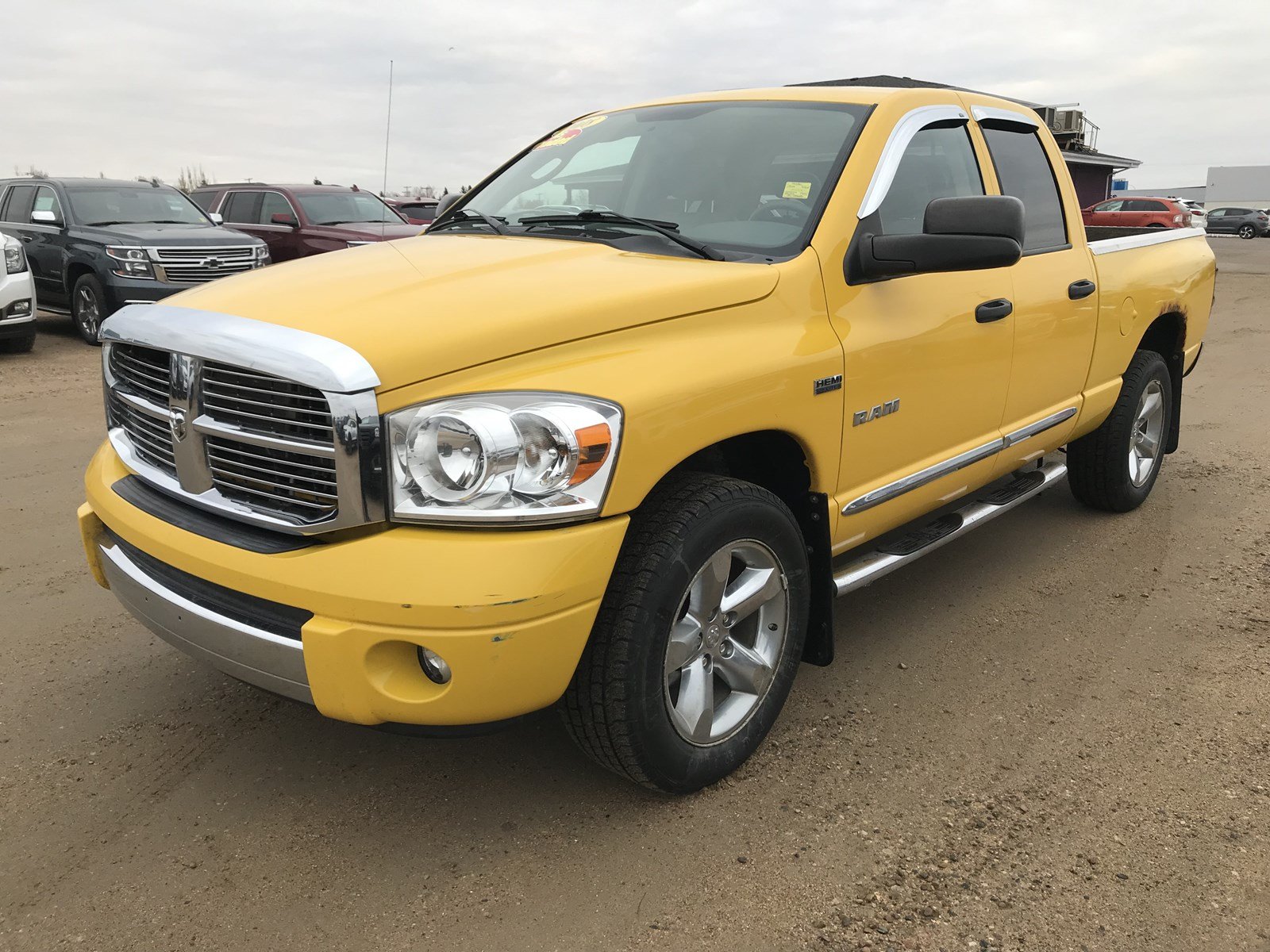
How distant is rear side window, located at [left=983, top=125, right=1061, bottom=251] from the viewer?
12.2ft

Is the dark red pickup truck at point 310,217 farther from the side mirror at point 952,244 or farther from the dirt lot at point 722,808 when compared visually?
the side mirror at point 952,244

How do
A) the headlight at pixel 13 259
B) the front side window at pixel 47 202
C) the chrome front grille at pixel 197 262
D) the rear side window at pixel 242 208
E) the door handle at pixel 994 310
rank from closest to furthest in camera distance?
the door handle at pixel 994 310, the headlight at pixel 13 259, the chrome front grille at pixel 197 262, the front side window at pixel 47 202, the rear side window at pixel 242 208

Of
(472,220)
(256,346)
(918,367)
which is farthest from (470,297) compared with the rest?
(918,367)

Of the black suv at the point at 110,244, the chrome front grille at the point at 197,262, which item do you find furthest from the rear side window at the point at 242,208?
the chrome front grille at the point at 197,262

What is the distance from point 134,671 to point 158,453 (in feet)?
3.60

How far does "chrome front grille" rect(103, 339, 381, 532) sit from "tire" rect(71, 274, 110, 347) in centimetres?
871

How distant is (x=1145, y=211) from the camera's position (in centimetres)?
3066

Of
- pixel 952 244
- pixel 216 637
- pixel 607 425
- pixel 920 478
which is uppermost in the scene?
pixel 952 244

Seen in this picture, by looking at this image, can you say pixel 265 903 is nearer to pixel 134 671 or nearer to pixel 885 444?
pixel 134 671

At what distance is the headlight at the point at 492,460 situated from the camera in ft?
6.72

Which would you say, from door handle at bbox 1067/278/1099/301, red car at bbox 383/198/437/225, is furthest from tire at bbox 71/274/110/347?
door handle at bbox 1067/278/1099/301

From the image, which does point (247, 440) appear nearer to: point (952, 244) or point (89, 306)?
point (952, 244)

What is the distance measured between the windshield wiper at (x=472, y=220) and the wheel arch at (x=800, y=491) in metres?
1.10

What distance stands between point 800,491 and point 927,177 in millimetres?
1236
